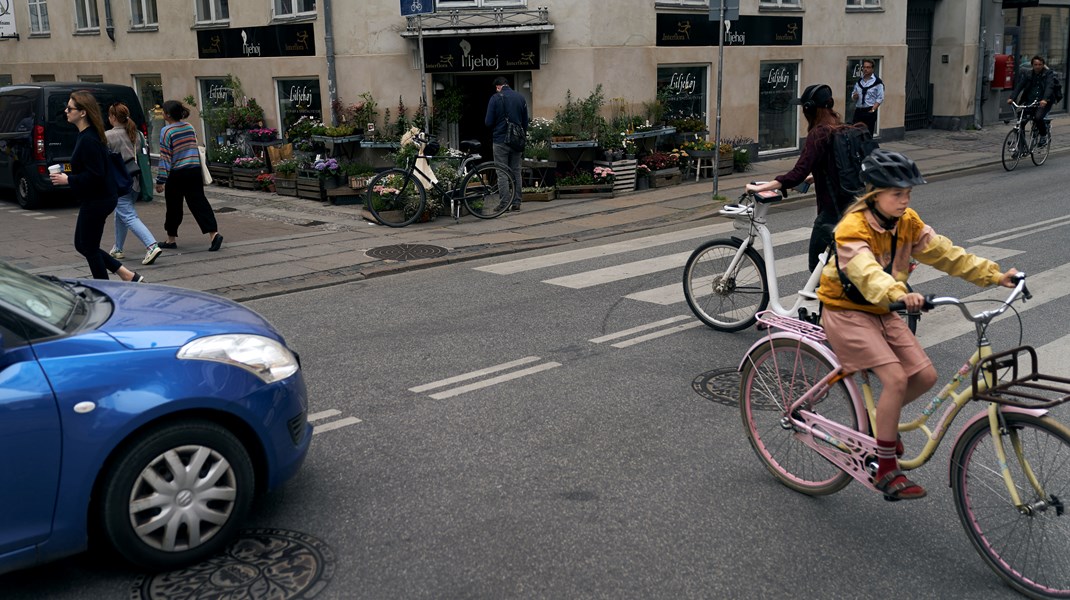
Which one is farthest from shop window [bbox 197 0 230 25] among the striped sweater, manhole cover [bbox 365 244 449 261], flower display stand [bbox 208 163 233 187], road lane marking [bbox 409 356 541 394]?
road lane marking [bbox 409 356 541 394]

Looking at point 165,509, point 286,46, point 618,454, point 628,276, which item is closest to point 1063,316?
point 628,276

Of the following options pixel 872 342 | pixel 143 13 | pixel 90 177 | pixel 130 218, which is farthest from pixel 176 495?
pixel 143 13

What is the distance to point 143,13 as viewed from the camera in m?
22.0

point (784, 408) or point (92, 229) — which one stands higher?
point (92, 229)

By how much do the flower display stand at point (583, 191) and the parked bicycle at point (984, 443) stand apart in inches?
434

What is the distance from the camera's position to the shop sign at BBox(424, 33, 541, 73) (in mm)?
16359

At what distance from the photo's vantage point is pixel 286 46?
721 inches

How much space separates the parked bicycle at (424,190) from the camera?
13828mm

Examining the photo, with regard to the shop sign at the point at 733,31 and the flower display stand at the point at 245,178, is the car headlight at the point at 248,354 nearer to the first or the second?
the flower display stand at the point at 245,178

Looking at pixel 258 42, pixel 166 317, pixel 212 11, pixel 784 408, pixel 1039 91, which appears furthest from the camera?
pixel 212 11

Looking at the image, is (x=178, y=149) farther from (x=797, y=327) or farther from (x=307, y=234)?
(x=797, y=327)

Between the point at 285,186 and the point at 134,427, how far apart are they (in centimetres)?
1319

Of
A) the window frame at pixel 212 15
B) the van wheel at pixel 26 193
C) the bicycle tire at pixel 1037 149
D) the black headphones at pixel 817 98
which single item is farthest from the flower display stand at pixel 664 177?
the van wheel at pixel 26 193

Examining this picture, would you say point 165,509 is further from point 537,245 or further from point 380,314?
point 537,245
